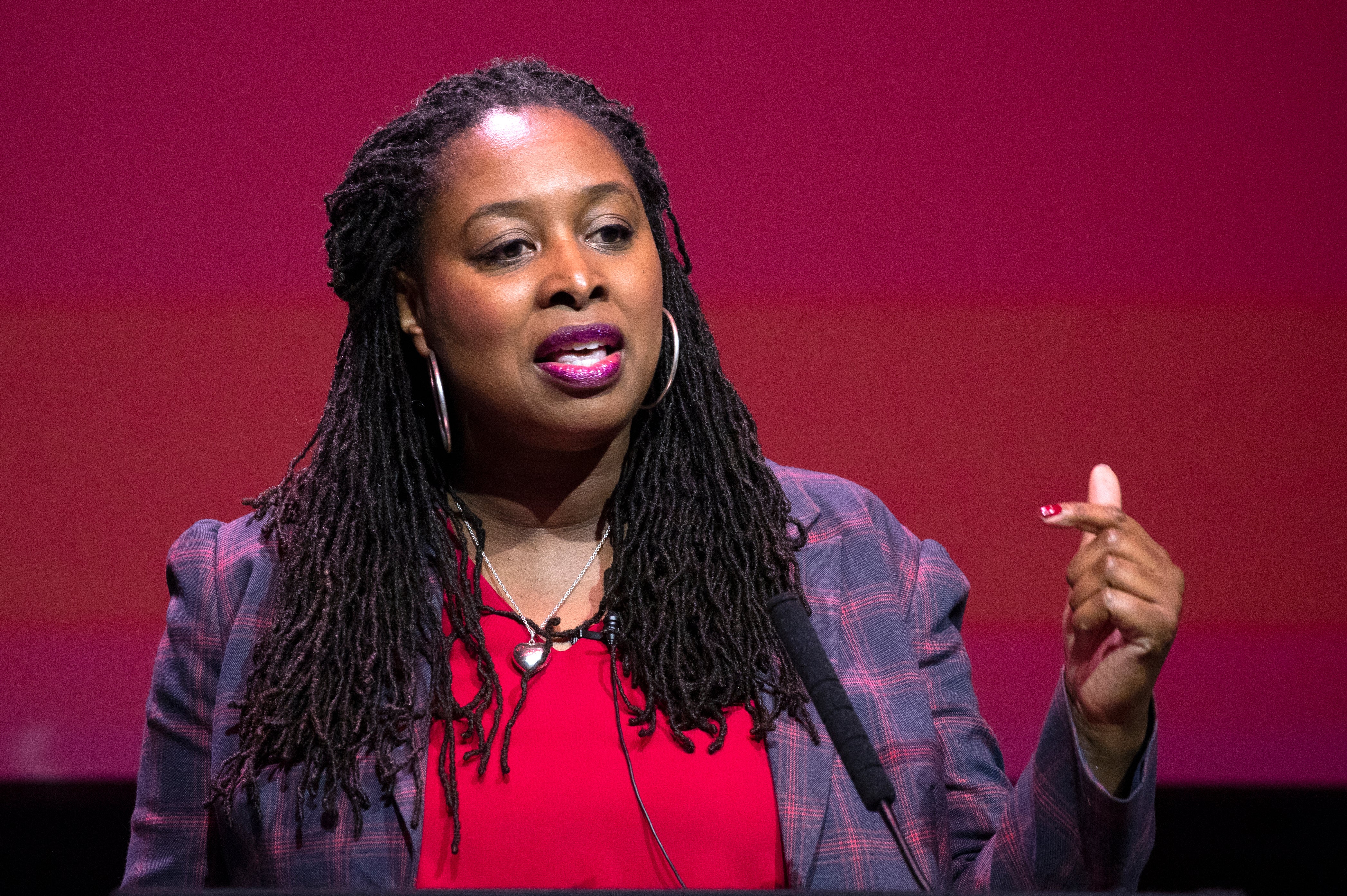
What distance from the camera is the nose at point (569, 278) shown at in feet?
4.59

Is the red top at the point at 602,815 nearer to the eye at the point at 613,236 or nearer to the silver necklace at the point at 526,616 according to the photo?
the silver necklace at the point at 526,616

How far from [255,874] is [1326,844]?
1837 millimetres

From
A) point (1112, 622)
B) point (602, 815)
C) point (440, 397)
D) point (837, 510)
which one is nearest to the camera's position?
point (1112, 622)

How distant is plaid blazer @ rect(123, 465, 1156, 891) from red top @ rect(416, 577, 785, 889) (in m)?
0.03

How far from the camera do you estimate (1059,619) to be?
2.27 metres

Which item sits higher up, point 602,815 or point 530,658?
point 530,658

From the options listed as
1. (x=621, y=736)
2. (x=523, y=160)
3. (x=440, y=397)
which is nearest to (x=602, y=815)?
(x=621, y=736)

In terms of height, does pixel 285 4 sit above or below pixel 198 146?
above

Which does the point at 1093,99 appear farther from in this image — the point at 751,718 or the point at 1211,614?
the point at 751,718

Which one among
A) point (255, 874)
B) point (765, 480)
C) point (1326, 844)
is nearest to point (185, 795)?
point (255, 874)

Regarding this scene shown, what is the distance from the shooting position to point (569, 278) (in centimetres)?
140

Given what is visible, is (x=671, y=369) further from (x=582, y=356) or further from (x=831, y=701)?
(x=831, y=701)

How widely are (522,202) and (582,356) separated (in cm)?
19

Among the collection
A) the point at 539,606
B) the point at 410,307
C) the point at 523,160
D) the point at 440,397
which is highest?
the point at 523,160
